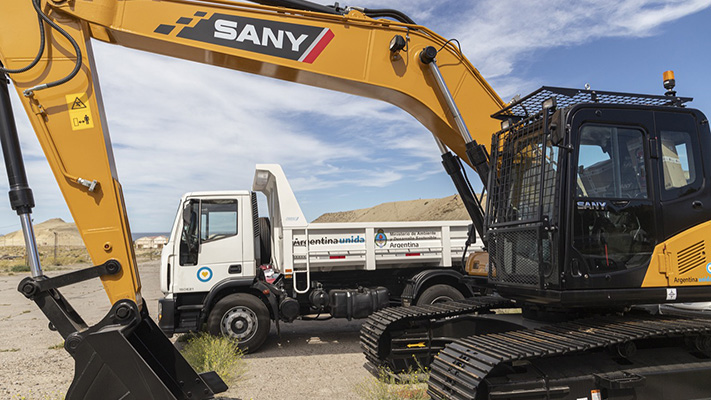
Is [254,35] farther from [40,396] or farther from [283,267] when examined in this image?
[40,396]

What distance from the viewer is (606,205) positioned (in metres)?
4.36

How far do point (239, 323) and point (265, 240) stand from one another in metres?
1.95

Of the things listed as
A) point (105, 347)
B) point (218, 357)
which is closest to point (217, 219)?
point (218, 357)

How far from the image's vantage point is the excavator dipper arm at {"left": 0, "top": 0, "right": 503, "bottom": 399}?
3.80m

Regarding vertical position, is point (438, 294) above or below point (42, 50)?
below

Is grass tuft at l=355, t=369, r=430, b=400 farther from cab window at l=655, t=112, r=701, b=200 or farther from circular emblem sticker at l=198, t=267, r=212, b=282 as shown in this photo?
circular emblem sticker at l=198, t=267, r=212, b=282

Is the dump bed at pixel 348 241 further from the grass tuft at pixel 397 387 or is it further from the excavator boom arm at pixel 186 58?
the excavator boom arm at pixel 186 58

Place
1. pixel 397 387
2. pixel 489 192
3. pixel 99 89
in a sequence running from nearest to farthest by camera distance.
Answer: pixel 99 89
pixel 489 192
pixel 397 387

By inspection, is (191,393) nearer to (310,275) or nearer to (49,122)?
(49,122)

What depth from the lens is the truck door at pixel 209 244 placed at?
8.30 m

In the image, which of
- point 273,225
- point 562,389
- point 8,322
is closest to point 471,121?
point 562,389

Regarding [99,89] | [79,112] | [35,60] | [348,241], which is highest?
[35,60]

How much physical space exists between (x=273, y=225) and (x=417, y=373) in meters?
4.42

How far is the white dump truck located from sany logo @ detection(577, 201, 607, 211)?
12.9 ft
